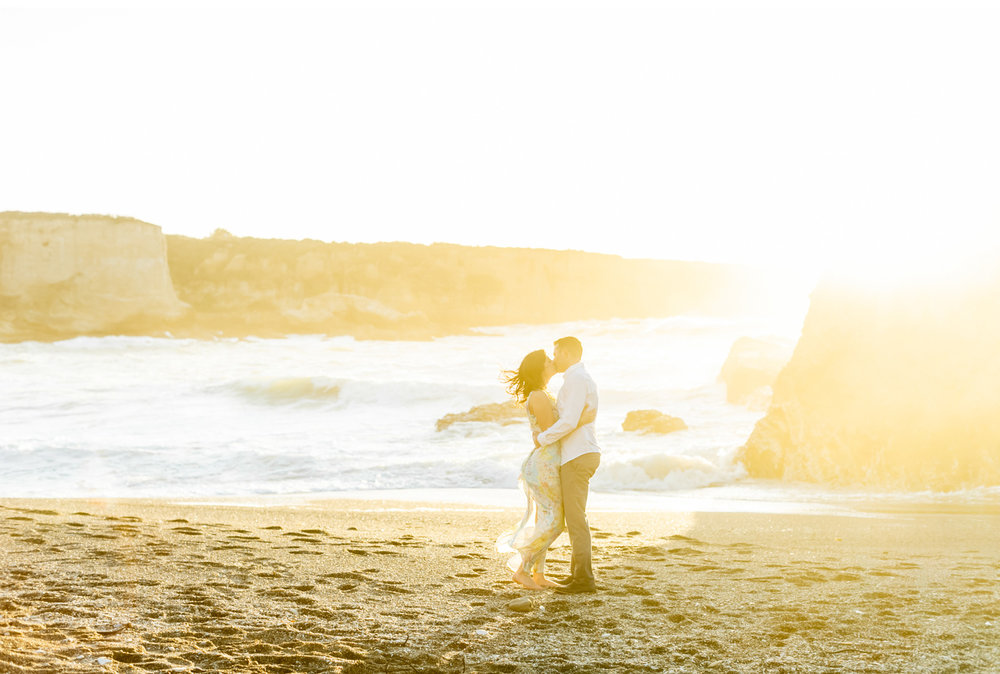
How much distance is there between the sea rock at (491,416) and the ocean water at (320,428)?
384mm

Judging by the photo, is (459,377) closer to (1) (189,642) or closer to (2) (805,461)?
(2) (805,461)

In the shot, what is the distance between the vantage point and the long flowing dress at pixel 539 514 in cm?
555

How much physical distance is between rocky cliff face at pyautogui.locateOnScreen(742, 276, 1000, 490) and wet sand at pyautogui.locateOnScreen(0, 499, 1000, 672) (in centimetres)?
297

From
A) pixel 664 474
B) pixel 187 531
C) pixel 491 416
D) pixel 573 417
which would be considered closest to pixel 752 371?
pixel 491 416

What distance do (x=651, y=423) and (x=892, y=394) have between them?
613cm

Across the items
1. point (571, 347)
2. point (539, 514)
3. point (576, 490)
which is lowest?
point (539, 514)

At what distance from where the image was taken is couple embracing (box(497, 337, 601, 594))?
5469 mm

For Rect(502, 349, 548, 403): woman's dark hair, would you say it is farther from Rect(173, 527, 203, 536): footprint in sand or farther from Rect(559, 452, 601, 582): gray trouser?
Rect(173, 527, 203, 536): footprint in sand

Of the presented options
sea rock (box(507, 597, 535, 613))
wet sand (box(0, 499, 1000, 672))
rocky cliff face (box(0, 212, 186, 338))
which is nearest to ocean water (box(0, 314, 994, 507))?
wet sand (box(0, 499, 1000, 672))

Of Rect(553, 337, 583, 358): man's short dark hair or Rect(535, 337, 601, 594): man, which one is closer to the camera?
Rect(535, 337, 601, 594): man

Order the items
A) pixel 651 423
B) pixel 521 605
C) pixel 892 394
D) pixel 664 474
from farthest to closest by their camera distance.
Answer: pixel 651 423 < pixel 664 474 < pixel 892 394 < pixel 521 605

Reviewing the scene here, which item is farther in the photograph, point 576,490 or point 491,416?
point 491,416

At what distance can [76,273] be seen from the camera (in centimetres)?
5372

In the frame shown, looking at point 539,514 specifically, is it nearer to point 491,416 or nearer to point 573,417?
point 573,417
